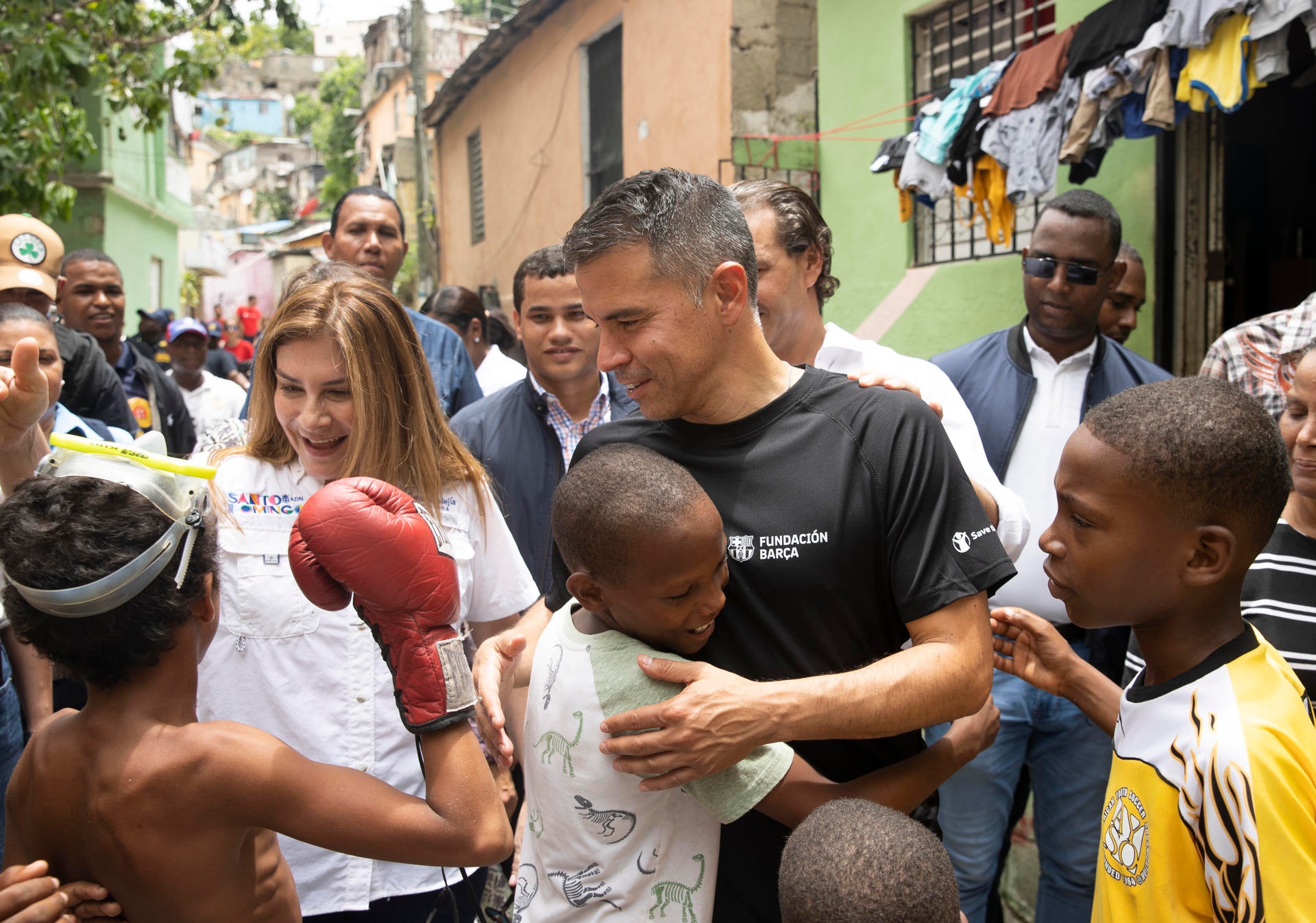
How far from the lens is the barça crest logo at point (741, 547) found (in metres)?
1.78

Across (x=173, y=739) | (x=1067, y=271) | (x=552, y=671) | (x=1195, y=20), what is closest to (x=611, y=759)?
(x=552, y=671)

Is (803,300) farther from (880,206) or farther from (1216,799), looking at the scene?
(880,206)

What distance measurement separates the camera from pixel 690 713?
5.06ft

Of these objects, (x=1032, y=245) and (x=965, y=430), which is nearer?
(x=965, y=430)

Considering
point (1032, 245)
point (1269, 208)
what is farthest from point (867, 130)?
point (1032, 245)

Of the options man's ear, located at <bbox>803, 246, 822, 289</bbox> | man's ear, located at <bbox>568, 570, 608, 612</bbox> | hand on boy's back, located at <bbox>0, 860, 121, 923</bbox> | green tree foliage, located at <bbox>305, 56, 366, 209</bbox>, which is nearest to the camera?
hand on boy's back, located at <bbox>0, 860, 121, 923</bbox>

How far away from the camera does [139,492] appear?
5.41 feet

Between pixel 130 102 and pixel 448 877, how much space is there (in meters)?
7.15

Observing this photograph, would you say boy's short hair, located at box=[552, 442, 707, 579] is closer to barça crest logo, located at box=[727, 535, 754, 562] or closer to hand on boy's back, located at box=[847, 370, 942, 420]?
barça crest logo, located at box=[727, 535, 754, 562]

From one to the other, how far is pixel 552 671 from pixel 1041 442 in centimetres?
213

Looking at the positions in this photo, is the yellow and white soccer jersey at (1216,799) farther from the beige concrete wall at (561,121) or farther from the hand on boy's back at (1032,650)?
the beige concrete wall at (561,121)

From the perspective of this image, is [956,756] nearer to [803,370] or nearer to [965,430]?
[803,370]

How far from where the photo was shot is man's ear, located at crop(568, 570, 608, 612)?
175 cm

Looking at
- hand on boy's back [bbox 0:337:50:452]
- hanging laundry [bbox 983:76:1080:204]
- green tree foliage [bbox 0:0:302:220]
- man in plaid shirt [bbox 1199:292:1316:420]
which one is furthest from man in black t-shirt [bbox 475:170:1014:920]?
green tree foliage [bbox 0:0:302:220]
